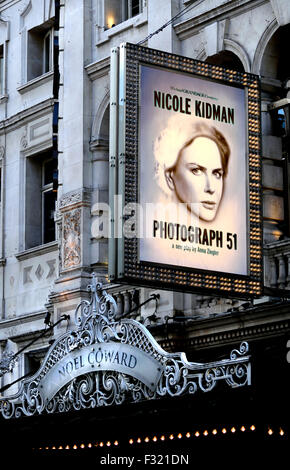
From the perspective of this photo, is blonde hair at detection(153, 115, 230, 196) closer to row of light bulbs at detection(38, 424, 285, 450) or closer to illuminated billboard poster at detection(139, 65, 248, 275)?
illuminated billboard poster at detection(139, 65, 248, 275)

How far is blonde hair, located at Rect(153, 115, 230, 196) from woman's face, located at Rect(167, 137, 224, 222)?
0.07m

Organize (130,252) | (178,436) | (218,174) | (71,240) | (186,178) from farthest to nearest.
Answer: (71,240), (218,174), (186,178), (130,252), (178,436)

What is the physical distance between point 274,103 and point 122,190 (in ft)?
12.6

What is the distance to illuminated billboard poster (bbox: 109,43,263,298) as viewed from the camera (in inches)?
824

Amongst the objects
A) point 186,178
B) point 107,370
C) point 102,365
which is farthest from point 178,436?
point 186,178

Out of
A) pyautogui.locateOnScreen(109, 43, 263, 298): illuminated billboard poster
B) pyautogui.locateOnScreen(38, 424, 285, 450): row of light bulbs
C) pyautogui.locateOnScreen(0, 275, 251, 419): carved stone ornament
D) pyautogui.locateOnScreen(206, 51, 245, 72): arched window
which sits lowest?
pyautogui.locateOnScreen(38, 424, 285, 450): row of light bulbs

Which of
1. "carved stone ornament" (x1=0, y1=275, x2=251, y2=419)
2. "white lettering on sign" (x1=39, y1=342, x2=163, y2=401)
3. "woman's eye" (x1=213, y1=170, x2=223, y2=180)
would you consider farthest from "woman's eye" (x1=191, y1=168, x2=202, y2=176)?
"white lettering on sign" (x1=39, y1=342, x2=163, y2=401)

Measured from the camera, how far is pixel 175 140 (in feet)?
70.4

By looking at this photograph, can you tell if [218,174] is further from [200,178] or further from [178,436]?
[178,436]

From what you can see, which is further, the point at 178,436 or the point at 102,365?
the point at 102,365

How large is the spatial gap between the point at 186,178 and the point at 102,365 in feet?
10.1

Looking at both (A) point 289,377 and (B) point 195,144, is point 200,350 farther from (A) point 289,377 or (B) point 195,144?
(A) point 289,377

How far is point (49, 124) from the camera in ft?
97.4
